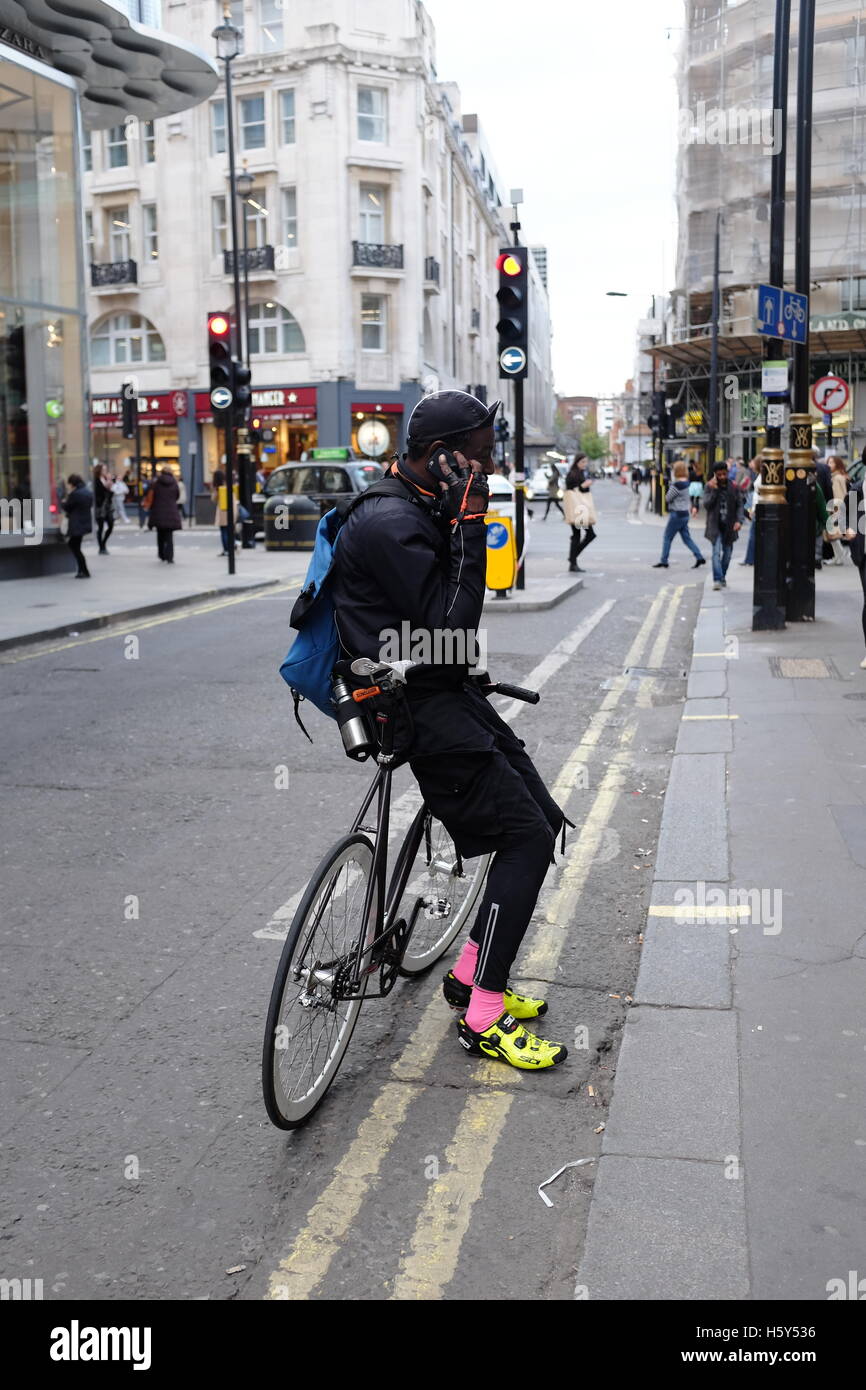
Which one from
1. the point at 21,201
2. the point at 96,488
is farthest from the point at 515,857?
the point at 96,488

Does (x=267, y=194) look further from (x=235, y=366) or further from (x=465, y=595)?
(x=465, y=595)

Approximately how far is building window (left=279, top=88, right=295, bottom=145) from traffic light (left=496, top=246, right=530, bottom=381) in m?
35.3

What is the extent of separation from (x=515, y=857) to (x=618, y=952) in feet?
3.69

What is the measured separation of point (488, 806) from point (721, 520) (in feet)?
45.5

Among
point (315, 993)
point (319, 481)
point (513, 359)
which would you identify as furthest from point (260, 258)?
point (315, 993)

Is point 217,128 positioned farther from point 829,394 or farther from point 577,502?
point 577,502

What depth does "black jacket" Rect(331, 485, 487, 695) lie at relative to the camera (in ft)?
10.6

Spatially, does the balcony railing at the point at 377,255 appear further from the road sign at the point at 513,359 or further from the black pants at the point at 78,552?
the road sign at the point at 513,359

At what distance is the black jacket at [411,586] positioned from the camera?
3232 mm

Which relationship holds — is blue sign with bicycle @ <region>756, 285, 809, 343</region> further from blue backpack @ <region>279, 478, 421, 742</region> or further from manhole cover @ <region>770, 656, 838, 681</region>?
blue backpack @ <region>279, 478, 421, 742</region>

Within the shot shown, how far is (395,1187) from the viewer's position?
3029 mm

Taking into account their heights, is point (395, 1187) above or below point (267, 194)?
below

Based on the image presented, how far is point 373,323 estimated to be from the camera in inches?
1849
